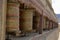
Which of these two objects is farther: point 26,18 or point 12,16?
point 26,18

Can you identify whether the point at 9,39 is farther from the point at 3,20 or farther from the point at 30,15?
the point at 30,15

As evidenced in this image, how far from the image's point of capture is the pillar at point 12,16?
2.37 metres

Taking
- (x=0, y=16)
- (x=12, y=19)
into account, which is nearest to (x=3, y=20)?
(x=0, y=16)

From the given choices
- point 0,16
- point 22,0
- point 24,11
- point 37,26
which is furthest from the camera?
point 37,26

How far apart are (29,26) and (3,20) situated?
1456 mm

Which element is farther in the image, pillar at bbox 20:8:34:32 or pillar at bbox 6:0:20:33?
pillar at bbox 20:8:34:32

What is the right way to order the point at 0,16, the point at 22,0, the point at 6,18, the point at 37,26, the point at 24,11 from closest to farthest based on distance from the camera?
the point at 0,16 → the point at 6,18 → the point at 22,0 → the point at 24,11 → the point at 37,26

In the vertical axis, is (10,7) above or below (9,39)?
above

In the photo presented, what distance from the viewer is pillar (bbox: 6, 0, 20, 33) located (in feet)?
7.77

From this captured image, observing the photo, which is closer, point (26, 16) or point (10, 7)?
point (10, 7)

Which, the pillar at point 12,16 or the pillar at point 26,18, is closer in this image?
the pillar at point 12,16

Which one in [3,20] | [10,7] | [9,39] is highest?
[10,7]

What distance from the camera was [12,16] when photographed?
7.82 feet

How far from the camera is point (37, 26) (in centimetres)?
477
